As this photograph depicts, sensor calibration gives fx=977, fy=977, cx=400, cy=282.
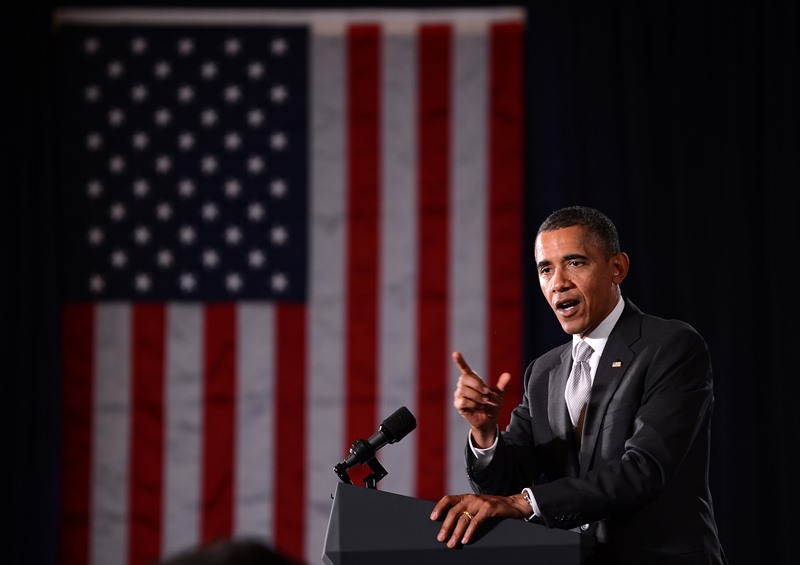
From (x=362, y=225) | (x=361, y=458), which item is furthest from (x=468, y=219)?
(x=361, y=458)

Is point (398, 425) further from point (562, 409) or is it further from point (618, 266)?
point (618, 266)

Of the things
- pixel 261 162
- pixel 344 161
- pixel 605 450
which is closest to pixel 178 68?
pixel 261 162

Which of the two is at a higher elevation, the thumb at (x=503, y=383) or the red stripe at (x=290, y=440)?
the thumb at (x=503, y=383)

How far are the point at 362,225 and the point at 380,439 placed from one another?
358 centimetres

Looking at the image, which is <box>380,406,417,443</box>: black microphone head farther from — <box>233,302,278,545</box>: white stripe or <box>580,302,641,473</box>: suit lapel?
<box>233,302,278,545</box>: white stripe

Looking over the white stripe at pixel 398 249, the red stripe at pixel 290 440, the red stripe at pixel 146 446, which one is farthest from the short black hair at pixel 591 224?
the red stripe at pixel 146 446

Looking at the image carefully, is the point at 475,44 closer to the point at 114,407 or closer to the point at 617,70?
the point at 617,70

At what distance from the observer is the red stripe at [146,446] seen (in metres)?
5.58

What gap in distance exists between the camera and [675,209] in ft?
17.8

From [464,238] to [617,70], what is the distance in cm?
128

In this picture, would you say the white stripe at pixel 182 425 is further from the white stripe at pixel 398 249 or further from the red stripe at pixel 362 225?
the white stripe at pixel 398 249

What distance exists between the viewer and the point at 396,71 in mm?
5727

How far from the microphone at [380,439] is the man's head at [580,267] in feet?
1.73

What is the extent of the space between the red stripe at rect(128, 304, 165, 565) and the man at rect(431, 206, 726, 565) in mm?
3458
